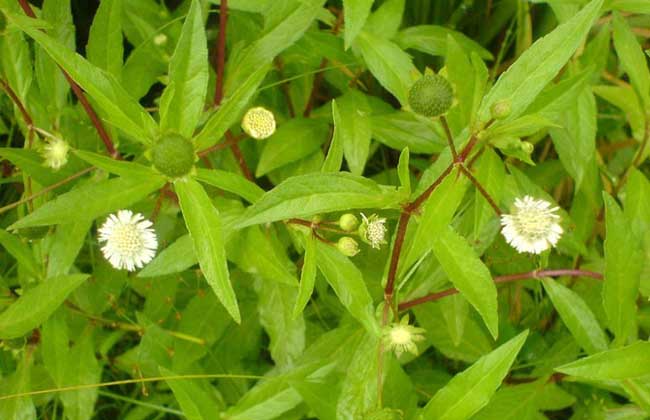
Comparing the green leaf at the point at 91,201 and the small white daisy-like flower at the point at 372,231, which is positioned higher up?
the green leaf at the point at 91,201

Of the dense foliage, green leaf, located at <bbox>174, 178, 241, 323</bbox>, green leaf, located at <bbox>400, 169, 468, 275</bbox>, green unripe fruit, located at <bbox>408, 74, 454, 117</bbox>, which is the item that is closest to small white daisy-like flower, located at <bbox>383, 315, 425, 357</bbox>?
the dense foliage

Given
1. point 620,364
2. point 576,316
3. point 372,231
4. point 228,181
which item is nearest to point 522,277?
point 576,316

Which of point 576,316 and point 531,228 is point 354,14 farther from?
point 576,316

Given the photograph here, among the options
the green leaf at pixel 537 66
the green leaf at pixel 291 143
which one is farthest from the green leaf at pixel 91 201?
the green leaf at pixel 537 66

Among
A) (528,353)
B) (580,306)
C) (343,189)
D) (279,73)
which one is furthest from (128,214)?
(528,353)

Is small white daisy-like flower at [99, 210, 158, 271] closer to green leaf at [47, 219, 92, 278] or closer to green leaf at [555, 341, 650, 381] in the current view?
green leaf at [47, 219, 92, 278]

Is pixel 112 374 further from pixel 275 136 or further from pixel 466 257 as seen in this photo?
pixel 466 257

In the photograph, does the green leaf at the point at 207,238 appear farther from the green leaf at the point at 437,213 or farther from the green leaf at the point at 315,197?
the green leaf at the point at 437,213
